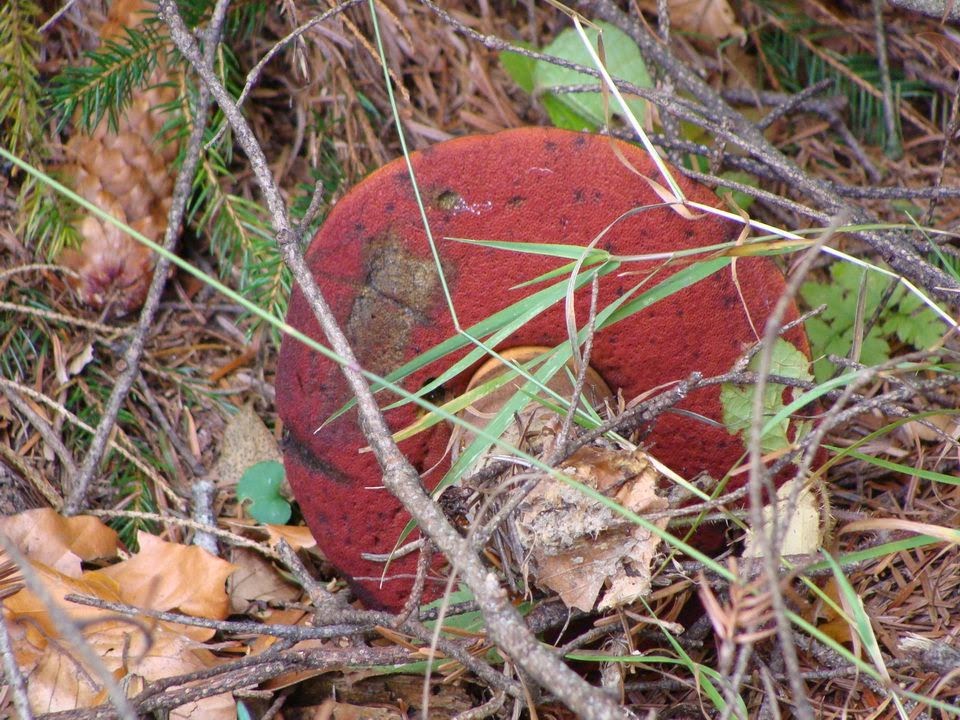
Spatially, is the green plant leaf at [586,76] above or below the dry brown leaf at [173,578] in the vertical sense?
above

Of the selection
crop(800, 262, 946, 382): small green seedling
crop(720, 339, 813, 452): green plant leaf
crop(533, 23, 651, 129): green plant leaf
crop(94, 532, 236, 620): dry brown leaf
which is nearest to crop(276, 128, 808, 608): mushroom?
crop(720, 339, 813, 452): green plant leaf

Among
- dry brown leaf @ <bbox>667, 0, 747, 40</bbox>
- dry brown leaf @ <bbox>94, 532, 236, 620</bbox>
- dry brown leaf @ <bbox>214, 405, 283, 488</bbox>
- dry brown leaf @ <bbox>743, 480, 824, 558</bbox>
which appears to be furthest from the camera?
dry brown leaf @ <bbox>667, 0, 747, 40</bbox>

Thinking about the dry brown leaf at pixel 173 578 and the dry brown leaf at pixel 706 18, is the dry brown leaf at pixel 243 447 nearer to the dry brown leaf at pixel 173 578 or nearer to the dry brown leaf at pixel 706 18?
the dry brown leaf at pixel 173 578

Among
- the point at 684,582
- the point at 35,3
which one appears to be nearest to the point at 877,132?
the point at 684,582

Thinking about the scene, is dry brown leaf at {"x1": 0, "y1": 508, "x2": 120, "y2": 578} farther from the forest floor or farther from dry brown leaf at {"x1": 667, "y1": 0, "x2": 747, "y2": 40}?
dry brown leaf at {"x1": 667, "y1": 0, "x2": 747, "y2": 40}

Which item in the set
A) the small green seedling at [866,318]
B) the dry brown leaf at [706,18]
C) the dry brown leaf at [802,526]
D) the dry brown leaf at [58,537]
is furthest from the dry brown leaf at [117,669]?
the dry brown leaf at [706,18]

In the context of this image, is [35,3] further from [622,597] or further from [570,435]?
[622,597]
